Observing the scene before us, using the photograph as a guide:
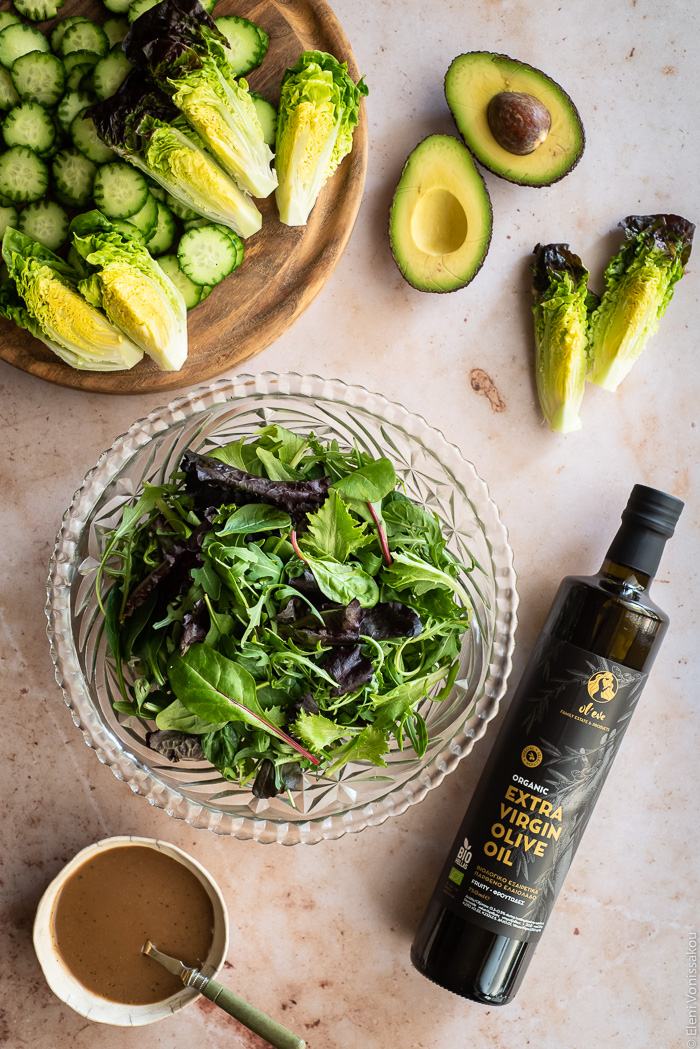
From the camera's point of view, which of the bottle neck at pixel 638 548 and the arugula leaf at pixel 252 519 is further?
the bottle neck at pixel 638 548

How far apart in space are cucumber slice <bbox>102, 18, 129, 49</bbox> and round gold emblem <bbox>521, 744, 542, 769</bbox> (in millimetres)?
1777

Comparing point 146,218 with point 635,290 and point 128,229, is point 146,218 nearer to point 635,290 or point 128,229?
point 128,229

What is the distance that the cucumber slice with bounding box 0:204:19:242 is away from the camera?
1.71 meters

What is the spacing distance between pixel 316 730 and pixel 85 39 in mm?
1542

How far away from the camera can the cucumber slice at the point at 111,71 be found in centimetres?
168

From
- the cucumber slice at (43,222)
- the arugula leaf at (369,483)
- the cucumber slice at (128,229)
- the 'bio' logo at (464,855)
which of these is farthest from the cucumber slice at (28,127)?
the 'bio' logo at (464,855)

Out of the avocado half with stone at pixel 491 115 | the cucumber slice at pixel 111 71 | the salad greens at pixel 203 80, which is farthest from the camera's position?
the avocado half with stone at pixel 491 115

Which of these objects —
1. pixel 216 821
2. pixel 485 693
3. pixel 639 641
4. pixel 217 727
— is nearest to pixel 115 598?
pixel 217 727

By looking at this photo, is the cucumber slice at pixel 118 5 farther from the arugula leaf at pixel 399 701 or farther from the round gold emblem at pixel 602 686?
the round gold emblem at pixel 602 686

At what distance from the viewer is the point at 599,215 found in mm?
1910

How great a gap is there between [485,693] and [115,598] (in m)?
0.78

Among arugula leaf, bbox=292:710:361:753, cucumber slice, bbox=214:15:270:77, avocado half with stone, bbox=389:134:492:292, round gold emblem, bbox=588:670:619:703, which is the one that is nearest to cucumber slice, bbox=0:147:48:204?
cucumber slice, bbox=214:15:270:77

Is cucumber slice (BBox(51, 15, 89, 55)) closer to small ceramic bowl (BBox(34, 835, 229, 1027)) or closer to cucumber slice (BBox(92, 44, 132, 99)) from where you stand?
cucumber slice (BBox(92, 44, 132, 99))

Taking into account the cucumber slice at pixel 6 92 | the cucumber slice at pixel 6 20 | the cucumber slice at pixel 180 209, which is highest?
the cucumber slice at pixel 6 20
